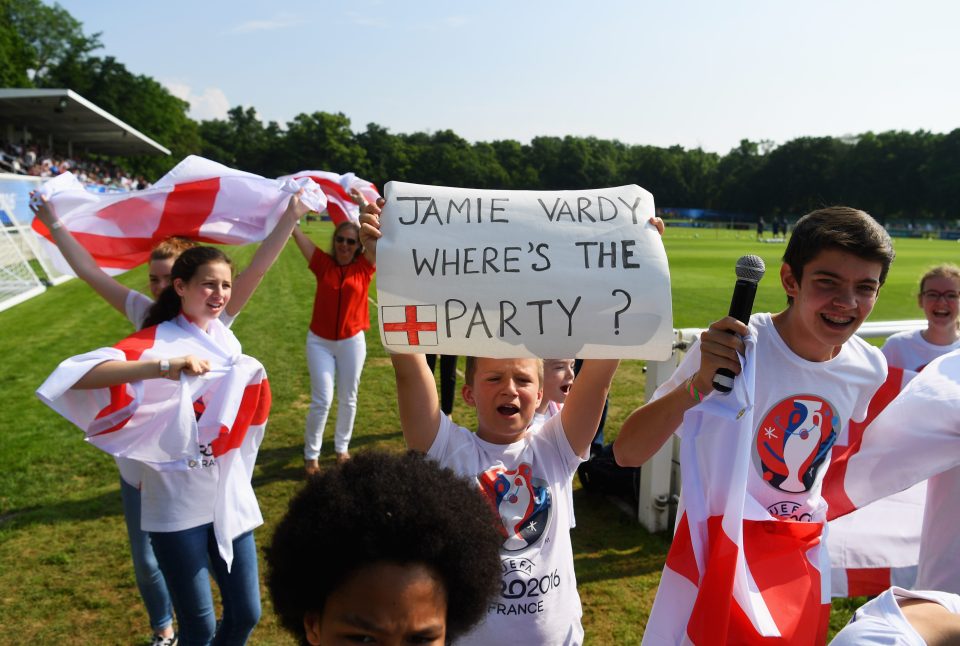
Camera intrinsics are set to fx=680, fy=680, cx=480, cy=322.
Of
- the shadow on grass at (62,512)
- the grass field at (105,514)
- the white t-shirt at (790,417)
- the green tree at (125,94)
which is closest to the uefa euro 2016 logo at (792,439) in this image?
the white t-shirt at (790,417)

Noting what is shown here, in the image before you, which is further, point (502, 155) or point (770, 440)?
point (502, 155)

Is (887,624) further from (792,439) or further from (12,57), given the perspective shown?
(12,57)

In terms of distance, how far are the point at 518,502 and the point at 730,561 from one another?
70 centimetres

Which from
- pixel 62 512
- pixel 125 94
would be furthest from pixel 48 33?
pixel 62 512

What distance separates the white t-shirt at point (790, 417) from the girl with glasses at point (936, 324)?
3182 mm

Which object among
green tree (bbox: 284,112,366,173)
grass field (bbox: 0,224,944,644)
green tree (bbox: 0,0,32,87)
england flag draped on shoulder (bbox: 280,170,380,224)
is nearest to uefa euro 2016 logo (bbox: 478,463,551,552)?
grass field (bbox: 0,224,944,644)

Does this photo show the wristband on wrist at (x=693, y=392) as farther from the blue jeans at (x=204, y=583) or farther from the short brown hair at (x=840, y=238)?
the blue jeans at (x=204, y=583)

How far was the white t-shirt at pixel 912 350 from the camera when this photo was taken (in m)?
4.99

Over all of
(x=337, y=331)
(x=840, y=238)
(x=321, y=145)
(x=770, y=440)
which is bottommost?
(x=337, y=331)

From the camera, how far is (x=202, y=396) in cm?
321

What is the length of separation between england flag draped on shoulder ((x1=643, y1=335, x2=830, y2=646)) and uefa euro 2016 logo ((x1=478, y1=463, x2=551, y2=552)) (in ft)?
1.55

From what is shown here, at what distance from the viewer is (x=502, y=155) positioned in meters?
117

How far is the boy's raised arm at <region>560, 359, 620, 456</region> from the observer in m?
2.41

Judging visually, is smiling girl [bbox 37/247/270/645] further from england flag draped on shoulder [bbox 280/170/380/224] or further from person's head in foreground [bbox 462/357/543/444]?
england flag draped on shoulder [bbox 280/170/380/224]
